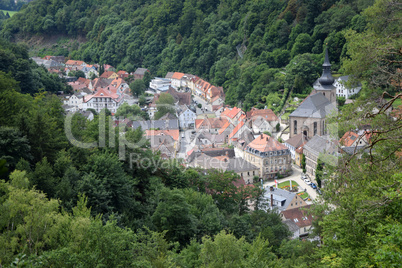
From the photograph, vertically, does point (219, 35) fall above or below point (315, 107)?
above

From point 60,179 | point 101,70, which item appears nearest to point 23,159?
point 60,179

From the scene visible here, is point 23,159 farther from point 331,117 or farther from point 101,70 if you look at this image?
point 101,70

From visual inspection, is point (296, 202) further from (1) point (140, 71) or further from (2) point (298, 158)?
(1) point (140, 71)

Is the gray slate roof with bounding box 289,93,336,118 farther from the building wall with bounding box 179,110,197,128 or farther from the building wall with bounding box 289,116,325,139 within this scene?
the building wall with bounding box 179,110,197,128

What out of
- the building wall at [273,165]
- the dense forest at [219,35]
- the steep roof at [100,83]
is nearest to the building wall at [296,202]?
the building wall at [273,165]

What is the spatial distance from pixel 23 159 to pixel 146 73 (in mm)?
56826

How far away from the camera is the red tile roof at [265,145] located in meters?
37.4

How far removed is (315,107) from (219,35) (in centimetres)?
3726

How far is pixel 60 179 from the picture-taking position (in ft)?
55.1

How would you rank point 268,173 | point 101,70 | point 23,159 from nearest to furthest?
point 23,159 < point 268,173 < point 101,70

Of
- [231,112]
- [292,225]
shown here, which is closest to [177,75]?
[231,112]

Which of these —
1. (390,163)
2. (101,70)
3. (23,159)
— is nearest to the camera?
(390,163)

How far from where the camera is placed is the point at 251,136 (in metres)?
42.1

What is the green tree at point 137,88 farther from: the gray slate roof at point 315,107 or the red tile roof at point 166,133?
the gray slate roof at point 315,107
